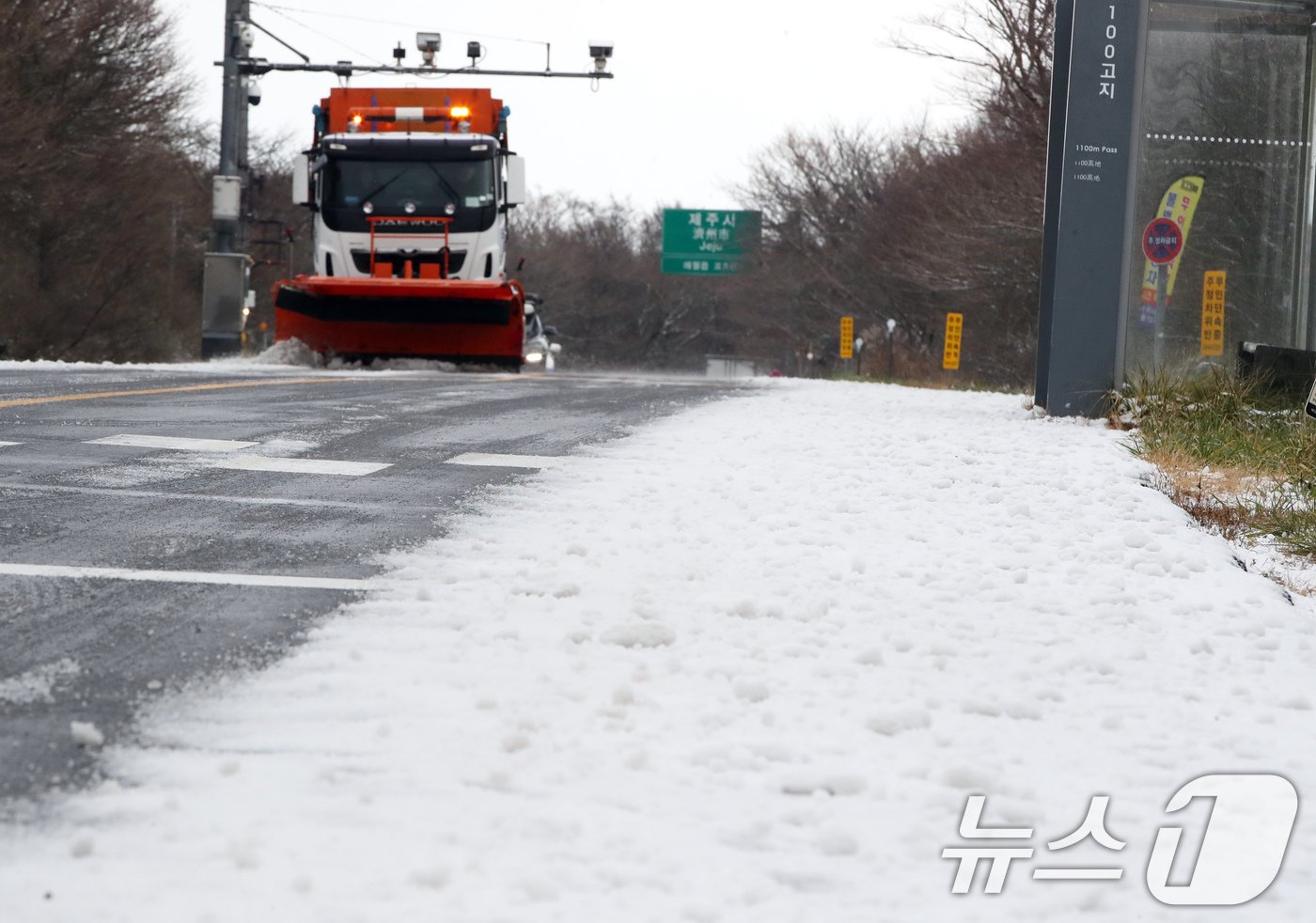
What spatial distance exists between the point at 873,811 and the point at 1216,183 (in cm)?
898

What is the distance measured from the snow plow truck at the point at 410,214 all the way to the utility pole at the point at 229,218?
4774 mm

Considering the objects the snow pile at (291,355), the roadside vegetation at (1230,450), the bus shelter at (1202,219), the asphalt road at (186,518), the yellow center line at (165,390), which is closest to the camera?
the asphalt road at (186,518)

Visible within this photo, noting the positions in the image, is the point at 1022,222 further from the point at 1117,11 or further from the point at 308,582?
the point at 308,582

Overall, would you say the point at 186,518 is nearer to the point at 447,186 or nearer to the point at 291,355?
the point at 291,355

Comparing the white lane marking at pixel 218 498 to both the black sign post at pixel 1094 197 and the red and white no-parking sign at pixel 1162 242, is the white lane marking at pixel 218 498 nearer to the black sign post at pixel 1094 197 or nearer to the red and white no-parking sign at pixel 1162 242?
the black sign post at pixel 1094 197

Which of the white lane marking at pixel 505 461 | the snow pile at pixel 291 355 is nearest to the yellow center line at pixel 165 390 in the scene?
the white lane marking at pixel 505 461

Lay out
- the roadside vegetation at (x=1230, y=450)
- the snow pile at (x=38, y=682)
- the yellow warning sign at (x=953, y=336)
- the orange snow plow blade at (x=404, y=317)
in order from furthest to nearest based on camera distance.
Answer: the yellow warning sign at (x=953, y=336), the orange snow plow blade at (x=404, y=317), the roadside vegetation at (x=1230, y=450), the snow pile at (x=38, y=682)

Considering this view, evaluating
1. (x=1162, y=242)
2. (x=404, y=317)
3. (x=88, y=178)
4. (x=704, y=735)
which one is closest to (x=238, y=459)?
(x=704, y=735)

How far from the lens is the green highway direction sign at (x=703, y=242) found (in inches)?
1731

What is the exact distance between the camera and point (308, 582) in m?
4.17

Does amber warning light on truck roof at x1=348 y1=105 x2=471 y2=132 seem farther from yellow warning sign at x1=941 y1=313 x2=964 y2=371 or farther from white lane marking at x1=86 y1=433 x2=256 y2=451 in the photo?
yellow warning sign at x1=941 y1=313 x2=964 y2=371

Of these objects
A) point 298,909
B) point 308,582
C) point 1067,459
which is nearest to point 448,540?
point 308,582

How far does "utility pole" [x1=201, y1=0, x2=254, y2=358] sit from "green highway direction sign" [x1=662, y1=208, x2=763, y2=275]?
818 inches

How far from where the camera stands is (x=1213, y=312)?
10.4 m
